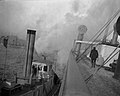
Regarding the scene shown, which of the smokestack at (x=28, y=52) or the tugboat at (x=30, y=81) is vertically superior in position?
the smokestack at (x=28, y=52)

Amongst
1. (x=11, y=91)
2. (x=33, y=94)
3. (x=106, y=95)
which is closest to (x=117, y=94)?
(x=106, y=95)

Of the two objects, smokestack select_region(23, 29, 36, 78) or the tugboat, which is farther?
smokestack select_region(23, 29, 36, 78)

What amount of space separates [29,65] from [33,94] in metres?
1.78

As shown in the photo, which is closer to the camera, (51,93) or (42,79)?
(42,79)

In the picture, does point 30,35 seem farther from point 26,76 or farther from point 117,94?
point 117,94

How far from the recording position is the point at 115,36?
343 cm

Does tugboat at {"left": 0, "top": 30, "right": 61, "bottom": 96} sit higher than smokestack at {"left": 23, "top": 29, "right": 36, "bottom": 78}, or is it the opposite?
smokestack at {"left": 23, "top": 29, "right": 36, "bottom": 78}

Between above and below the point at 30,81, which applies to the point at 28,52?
above

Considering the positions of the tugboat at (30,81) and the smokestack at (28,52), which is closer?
the tugboat at (30,81)

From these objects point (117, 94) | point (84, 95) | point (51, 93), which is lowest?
point (51, 93)

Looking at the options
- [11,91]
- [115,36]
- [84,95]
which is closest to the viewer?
[84,95]

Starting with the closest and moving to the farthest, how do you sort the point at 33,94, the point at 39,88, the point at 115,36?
the point at 115,36 → the point at 33,94 → the point at 39,88

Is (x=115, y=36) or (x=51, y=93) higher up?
(x=115, y=36)

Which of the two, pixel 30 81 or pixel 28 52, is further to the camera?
→ pixel 28 52
